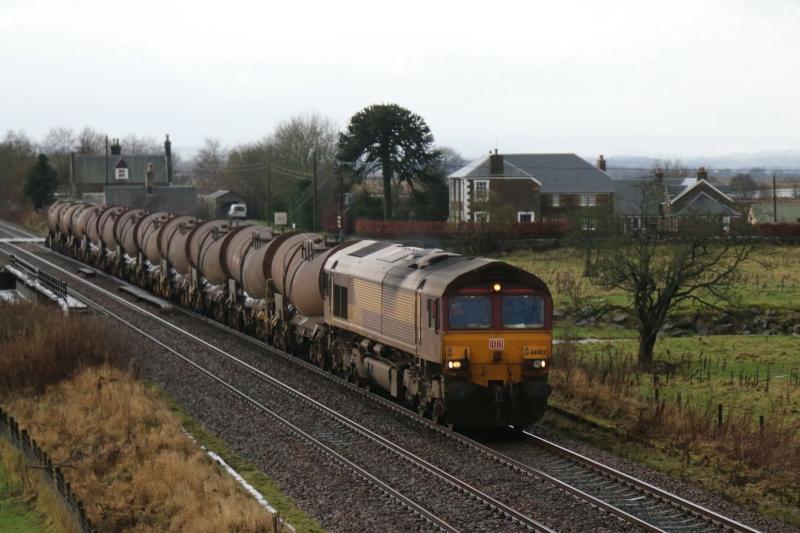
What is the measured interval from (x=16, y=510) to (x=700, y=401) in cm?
1618

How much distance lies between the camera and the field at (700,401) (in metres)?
19.2

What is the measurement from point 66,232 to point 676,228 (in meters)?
48.3

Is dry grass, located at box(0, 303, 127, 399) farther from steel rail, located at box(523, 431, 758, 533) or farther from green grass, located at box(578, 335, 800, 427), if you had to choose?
green grass, located at box(578, 335, 800, 427)

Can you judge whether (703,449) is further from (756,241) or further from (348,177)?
(348,177)

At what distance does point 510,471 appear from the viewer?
64.7ft

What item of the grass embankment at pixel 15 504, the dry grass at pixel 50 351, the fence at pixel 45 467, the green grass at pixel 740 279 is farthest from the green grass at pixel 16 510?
the green grass at pixel 740 279

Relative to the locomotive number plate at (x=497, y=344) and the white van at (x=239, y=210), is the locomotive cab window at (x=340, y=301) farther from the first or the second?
the white van at (x=239, y=210)

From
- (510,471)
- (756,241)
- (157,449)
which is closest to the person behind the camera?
(510,471)

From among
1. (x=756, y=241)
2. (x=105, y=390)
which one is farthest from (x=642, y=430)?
(x=756, y=241)

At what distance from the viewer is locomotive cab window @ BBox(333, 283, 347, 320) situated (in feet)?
93.6

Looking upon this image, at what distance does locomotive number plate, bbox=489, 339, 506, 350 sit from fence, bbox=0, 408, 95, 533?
8628 mm

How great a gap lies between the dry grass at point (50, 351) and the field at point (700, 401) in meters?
13.0

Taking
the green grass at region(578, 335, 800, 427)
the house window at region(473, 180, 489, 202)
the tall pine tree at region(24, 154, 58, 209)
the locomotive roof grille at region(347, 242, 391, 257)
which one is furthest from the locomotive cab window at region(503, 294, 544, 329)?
the tall pine tree at region(24, 154, 58, 209)

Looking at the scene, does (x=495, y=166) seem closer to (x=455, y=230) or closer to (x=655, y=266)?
(x=455, y=230)
